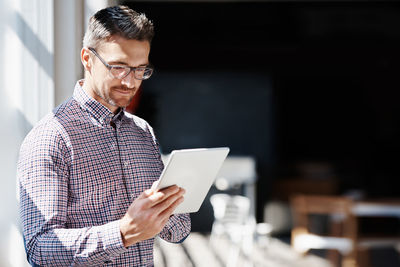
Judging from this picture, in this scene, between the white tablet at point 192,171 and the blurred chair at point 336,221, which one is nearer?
the white tablet at point 192,171

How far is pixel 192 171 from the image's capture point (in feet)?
4.60

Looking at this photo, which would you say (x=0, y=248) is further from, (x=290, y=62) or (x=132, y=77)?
(x=290, y=62)

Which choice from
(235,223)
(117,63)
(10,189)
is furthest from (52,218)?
(235,223)

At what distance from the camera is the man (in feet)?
4.24

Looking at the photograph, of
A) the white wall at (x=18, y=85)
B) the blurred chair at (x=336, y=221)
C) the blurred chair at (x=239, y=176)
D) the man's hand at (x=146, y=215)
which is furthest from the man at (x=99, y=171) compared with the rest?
the blurred chair at (x=239, y=176)

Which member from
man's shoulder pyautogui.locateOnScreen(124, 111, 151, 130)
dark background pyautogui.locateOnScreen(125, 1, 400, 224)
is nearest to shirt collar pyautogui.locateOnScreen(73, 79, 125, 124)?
man's shoulder pyautogui.locateOnScreen(124, 111, 151, 130)

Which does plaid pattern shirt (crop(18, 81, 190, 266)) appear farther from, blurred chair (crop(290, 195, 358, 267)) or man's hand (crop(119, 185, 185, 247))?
blurred chair (crop(290, 195, 358, 267))

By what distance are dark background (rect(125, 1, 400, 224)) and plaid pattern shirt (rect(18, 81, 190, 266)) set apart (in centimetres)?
674

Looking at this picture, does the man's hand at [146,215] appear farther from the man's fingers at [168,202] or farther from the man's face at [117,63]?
the man's face at [117,63]

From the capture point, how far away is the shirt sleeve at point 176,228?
1.62 meters

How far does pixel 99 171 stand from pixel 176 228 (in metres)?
0.31

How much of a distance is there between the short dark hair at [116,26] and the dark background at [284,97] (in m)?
6.80

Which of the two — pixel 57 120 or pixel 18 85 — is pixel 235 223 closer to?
pixel 18 85

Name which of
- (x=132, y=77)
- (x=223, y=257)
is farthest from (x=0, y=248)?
(x=223, y=257)
